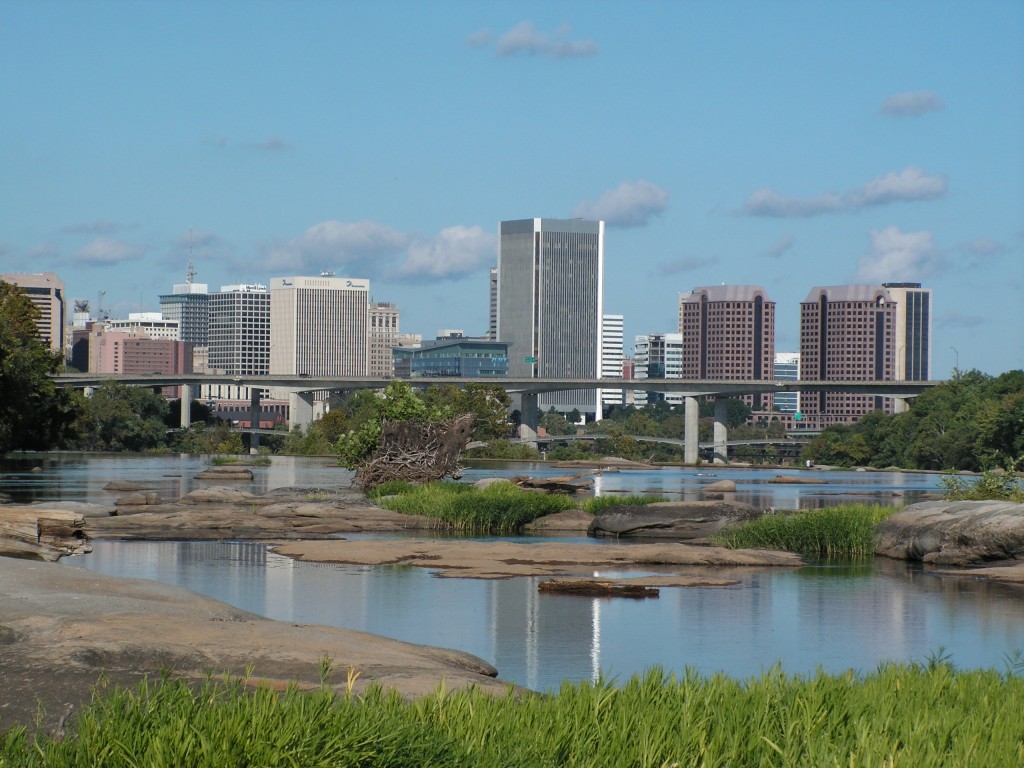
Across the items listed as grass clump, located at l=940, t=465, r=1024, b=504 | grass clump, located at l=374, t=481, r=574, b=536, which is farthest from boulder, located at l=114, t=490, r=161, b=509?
grass clump, located at l=940, t=465, r=1024, b=504

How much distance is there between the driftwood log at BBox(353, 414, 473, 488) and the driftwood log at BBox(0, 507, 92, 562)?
26.1m

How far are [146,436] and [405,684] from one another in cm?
13029

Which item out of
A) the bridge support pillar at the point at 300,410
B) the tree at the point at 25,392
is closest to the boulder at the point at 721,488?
the tree at the point at 25,392

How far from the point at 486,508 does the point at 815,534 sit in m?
8.77

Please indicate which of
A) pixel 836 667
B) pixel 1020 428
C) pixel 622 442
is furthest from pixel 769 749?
pixel 622 442

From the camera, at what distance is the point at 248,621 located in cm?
1274

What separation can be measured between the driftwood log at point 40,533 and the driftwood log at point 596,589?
23.1ft

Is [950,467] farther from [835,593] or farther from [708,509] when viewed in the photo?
[835,593]

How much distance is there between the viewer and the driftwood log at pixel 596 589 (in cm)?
2117

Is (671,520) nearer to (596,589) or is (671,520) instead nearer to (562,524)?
(562,524)

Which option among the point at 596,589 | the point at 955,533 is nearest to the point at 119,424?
the point at 955,533

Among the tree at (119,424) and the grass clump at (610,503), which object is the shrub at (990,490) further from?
the tree at (119,424)

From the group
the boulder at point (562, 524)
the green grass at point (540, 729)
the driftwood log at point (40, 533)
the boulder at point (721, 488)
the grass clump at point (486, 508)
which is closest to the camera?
the green grass at point (540, 729)

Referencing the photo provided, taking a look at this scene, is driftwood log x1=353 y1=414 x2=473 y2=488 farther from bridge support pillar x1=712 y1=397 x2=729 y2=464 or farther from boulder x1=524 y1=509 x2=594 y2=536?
bridge support pillar x1=712 y1=397 x2=729 y2=464
